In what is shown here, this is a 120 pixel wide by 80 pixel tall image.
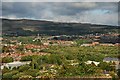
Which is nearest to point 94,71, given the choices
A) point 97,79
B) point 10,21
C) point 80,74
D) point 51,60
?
point 80,74

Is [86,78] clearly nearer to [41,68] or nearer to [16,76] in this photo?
[16,76]

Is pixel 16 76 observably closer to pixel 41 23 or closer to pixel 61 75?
pixel 61 75

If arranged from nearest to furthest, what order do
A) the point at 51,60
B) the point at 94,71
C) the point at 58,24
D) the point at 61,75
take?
the point at 61,75, the point at 94,71, the point at 51,60, the point at 58,24

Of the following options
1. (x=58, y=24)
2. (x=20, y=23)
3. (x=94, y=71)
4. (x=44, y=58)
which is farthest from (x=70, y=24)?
(x=94, y=71)

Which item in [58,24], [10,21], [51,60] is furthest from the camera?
[58,24]

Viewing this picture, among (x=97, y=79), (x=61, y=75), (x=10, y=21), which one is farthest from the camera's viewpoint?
(x=10, y=21)

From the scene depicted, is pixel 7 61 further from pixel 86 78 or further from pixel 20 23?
pixel 20 23

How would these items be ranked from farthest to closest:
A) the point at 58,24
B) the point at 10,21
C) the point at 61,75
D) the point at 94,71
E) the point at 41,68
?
the point at 58,24 < the point at 10,21 < the point at 41,68 < the point at 94,71 < the point at 61,75

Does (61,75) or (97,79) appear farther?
(61,75)

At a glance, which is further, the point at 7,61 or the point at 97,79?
the point at 7,61
